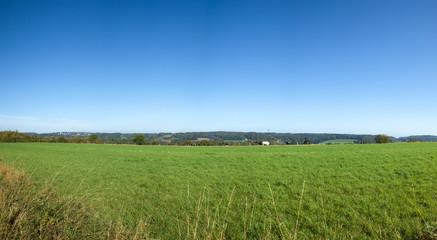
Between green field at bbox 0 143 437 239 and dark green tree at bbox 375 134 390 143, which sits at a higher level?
dark green tree at bbox 375 134 390 143

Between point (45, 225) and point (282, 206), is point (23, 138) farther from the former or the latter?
point (282, 206)

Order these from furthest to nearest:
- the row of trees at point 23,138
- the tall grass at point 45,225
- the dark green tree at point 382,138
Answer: the dark green tree at point 382,138 < the row of trees at point 23,138 < the tall grass at point 45,225

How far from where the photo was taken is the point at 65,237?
130 inches

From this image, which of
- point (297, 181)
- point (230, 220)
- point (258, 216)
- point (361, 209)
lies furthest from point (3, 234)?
point (297, 181)

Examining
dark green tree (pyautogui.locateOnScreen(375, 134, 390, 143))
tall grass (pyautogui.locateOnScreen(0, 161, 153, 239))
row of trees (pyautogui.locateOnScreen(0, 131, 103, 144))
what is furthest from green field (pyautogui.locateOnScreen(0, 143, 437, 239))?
row of trees (pyautogui.locateOnScreen(0, 131, 103, 144))

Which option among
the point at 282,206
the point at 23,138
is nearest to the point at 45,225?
the point at 282,206

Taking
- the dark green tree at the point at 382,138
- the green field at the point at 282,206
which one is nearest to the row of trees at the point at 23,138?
the green field at the point at 282,206

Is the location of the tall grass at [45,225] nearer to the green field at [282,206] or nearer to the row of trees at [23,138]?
the green field at [282,206]

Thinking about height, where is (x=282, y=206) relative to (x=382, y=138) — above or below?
below

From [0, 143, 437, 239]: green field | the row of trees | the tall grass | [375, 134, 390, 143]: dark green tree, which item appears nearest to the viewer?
the tall grass

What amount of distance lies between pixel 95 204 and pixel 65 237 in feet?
12.0

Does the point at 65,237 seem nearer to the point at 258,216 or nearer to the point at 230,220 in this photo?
the point at 230,220

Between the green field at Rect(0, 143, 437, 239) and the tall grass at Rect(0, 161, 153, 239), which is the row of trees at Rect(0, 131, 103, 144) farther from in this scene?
the tall grass at Rect(0, 161, 153, 239)

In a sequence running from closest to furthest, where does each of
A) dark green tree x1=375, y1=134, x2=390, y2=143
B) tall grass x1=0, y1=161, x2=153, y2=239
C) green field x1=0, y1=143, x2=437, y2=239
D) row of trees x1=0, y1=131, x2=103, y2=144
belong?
tall grass x1=0, y1=161, x2=153, y2=239 < green field x1=0, y1=143, x2=437, y2=239 < row of trees x1=0, y1=131, x2=103, y2=144 < dark green tree x1=375, y1=134, x2=390, y2=143
